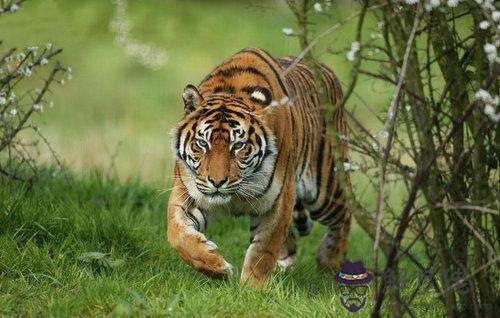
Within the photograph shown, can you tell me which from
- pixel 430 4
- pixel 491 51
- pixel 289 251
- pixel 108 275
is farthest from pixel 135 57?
pixel 491 51

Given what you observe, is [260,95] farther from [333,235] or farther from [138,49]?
[138,49]

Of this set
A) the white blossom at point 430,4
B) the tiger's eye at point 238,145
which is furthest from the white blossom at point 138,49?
the white blossom at point 430,4

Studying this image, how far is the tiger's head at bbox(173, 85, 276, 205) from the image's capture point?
5.66 meters

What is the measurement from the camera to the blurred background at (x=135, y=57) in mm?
11492

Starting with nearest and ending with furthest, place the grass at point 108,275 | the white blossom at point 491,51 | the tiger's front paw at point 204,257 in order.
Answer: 1. the white blossom at point 491,51
2. the grass at point 108,275
3. the tiger's front paw at point 204,257

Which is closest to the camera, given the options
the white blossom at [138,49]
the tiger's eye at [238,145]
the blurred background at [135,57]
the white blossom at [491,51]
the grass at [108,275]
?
the white blossom at [491,51]

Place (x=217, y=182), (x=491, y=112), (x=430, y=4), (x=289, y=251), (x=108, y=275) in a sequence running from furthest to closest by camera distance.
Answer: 1. (x=289, y=251)
2. (x=108, y=275)
3. (x=217, y=182)
4. (x=430, y=4)
5. (x=491, y=112)

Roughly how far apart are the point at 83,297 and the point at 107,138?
18.6 feet

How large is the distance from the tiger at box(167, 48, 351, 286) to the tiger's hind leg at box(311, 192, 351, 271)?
2.48 feet

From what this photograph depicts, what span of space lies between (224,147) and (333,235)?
1973 millimetres

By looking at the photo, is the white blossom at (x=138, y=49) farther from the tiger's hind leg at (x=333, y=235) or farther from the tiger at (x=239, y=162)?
the tiger at (x=239, y=162)

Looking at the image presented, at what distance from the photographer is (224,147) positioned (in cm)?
572

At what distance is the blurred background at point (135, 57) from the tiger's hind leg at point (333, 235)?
2874 millimetres

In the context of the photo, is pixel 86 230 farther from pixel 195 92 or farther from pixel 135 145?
pixel 135 145
